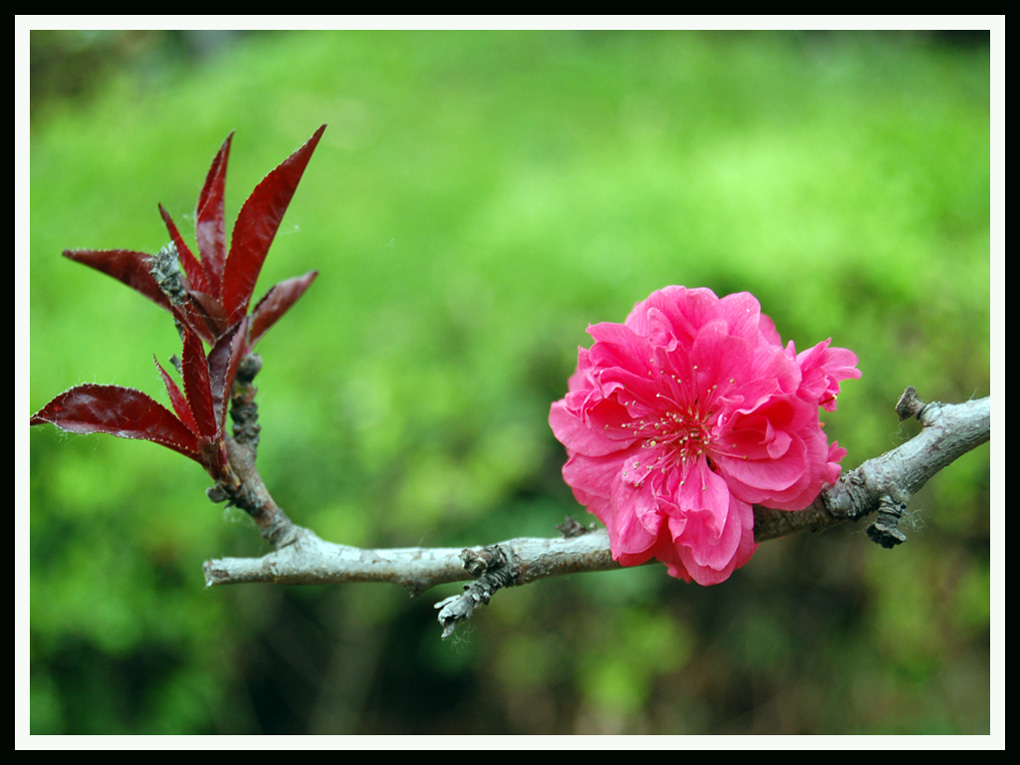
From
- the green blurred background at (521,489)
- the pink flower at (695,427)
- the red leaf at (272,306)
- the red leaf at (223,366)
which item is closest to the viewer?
the pink flower at (695,427)

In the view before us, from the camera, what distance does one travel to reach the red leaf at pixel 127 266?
47.3 inches

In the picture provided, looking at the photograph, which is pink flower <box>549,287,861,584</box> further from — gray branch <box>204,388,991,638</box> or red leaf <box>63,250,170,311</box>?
red leaf <box>63,250,170,311</box>

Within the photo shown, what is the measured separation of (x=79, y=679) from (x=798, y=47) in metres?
7.62

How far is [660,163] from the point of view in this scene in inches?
187

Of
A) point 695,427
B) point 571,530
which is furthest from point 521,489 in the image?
point 695,427

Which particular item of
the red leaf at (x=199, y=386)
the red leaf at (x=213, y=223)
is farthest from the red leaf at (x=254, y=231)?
the red leaf at (x=199, y=386)

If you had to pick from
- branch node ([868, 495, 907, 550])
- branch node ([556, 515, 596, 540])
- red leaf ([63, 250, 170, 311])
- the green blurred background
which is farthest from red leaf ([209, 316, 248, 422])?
branch node ([868, 495, 907, 550])

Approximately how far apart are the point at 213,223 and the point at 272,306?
17 cm

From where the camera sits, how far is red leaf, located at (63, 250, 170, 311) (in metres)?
1.20

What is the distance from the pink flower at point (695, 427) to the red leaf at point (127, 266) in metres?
0.70

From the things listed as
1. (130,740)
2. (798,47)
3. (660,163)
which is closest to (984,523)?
(660,163)

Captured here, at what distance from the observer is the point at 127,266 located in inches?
48.7

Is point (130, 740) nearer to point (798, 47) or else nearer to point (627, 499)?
point (627, 499)

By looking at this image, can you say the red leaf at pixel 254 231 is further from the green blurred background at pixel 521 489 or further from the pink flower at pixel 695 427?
the green blurred background at pixel 521 489
